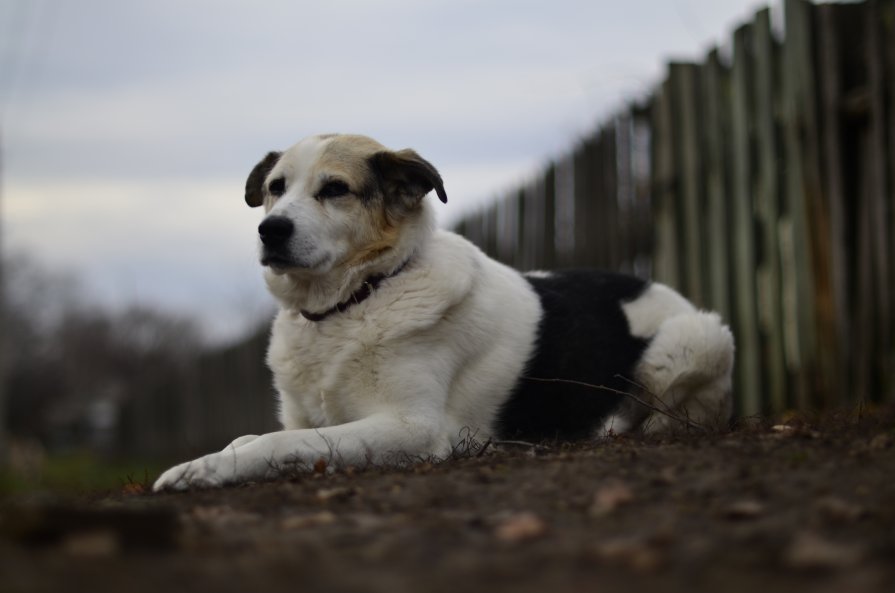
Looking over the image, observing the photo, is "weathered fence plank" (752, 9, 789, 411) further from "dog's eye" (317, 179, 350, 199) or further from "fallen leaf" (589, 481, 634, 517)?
"fallen leaf" (589, 481, 634, 517)

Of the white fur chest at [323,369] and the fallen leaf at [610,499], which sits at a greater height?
the white fur chest at [323,369]

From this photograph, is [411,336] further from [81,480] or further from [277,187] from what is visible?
[81,480]

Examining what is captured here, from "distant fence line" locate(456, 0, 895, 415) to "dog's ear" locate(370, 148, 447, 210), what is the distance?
2.75 m

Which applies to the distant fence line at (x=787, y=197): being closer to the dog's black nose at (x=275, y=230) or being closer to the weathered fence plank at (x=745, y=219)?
the weathered fence plank at (x=745, y=219)

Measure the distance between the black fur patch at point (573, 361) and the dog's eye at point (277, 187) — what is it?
151 cm

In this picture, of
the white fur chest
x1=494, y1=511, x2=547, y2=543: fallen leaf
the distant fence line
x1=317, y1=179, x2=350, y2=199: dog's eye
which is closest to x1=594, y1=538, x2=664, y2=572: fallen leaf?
x1=494, y1=511, x2=547, y2=543: fallen leaf

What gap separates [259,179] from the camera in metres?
5.62

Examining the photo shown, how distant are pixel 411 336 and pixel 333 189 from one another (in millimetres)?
868

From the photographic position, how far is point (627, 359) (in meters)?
5.46

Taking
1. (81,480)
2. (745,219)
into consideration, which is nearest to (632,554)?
(745,219)

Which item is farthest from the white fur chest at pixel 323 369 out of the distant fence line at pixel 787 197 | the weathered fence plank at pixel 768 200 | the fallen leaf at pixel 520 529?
the weathered fence plank at pixel 768 200

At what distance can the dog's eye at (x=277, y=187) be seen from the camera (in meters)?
5.03

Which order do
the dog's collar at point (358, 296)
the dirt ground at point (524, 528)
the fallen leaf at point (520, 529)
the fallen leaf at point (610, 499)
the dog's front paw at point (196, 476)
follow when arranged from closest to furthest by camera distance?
the dirt ground at point (524, 528) < the fallen leaf at point (520, 529) < the fallen leaf at point (610, 499) < the dog's front paw at point (196, 476) < the dog's collar at point (358, 296)

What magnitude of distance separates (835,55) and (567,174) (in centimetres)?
352
